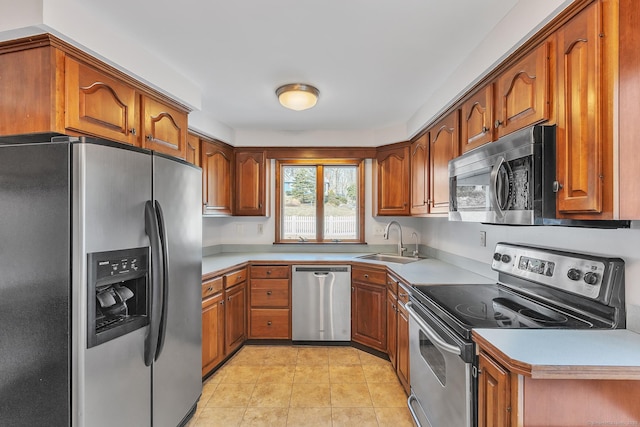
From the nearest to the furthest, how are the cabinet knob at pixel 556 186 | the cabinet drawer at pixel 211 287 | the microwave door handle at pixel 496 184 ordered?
the cabinet knob at pixel 556 186
the microwave door handle at pixel 496 184
the cabinet drawer at pixel 211 287

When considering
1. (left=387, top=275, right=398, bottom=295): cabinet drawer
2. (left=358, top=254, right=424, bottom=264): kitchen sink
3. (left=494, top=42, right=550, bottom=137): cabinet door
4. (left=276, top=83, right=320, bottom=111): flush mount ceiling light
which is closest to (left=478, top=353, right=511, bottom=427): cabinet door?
(left=494, top=42, right=550, bottom=137): cabinet door

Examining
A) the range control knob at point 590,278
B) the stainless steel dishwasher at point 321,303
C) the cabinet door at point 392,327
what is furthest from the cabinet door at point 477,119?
the stainless steel dishwasher at point 321,303

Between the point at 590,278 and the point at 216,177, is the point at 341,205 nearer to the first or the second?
the point at 216,177

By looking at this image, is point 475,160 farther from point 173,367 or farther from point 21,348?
Result: point 21,348

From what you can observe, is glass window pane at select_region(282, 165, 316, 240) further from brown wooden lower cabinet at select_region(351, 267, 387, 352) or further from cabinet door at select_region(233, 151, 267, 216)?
brown wooden lower cabinet at select_region(351, 267, 387, 352)

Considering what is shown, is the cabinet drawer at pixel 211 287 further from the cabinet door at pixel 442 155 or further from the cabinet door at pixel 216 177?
the cabinet door at pixel 442 155

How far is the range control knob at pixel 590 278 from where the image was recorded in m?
1.33

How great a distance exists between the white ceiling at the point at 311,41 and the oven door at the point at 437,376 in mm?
1525

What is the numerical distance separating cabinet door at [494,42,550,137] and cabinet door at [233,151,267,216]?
102 inches

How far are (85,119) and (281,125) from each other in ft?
6.85

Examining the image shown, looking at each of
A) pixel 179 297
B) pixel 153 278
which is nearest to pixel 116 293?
pixel 153 278

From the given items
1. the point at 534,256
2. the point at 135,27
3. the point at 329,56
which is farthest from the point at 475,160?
the point at 135,27

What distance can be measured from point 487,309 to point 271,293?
221 cm

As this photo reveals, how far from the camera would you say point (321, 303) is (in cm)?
328
